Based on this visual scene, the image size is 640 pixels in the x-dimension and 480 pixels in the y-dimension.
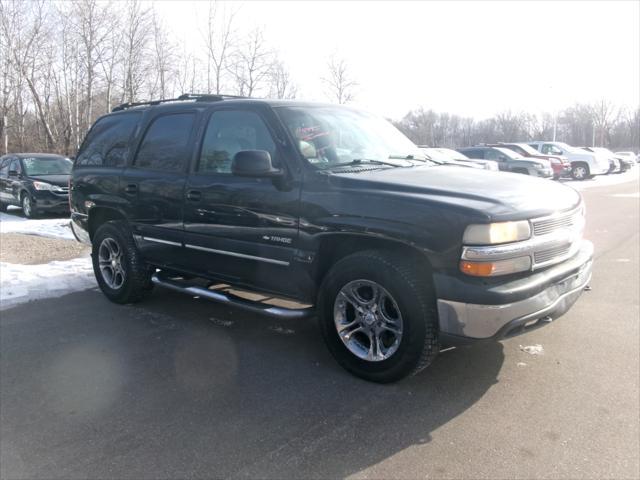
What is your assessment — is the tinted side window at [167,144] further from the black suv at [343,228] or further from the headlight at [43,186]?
the headlight at [43,186]

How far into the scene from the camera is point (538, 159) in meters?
23.0

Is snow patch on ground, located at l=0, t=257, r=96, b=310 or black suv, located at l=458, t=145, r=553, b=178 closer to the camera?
snow patch on ground, located at l=0, t=257, r=96, b=310

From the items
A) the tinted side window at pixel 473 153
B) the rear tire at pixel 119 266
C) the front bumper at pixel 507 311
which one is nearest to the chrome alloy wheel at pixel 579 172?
the tinted side window at pixel 473 153

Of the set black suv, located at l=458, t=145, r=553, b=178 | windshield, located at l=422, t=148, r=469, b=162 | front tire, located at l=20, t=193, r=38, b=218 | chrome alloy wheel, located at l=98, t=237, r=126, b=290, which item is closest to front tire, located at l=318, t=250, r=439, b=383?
windshield, located at l=422, t=148, r=469, b=162

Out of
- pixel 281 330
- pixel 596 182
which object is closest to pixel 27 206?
pixel 281 330

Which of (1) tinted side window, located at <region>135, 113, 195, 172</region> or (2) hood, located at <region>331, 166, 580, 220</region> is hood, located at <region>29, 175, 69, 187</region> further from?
(2) hood, located at <region>331, 166, 580, 220</region>

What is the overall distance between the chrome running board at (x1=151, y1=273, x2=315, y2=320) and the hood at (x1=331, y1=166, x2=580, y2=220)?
1.03 meters

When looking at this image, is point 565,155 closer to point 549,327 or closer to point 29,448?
point 549,327

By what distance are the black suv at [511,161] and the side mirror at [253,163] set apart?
18158 millimetres

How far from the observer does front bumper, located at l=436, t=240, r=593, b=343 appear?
3.13 metres

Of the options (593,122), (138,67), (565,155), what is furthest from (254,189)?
(593,122)

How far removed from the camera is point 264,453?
2.92m

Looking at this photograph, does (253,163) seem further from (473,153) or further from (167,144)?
(473,153)

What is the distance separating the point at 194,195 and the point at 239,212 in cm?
59
